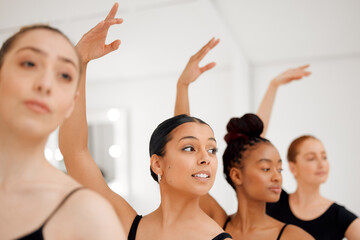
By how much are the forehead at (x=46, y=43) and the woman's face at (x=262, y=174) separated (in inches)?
27.9

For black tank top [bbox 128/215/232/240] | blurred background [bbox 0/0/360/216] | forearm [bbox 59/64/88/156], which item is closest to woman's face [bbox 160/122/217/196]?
black tank top [bbox 128/215/232/240]

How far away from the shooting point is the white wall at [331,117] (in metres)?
3.13

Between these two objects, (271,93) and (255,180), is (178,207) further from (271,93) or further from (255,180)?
(271,93)

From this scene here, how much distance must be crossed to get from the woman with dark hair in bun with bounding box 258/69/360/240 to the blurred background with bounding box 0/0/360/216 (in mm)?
956

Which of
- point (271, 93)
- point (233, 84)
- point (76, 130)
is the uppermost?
point (233, 84)

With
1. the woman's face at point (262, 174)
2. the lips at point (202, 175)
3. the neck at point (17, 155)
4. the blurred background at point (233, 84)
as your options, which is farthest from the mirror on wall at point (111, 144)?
the neck at point (17, 155)

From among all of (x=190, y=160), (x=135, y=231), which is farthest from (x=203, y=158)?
(x=135, y=231)

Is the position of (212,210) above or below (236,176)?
below

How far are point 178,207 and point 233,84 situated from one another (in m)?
2.22

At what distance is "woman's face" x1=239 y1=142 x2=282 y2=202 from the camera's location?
1.06 metres

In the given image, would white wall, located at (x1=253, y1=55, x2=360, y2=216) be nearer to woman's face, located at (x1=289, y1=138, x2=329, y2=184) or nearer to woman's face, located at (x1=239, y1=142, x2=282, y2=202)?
woman's face, located at (x1=289, y1=138, x2=329, y2=184)

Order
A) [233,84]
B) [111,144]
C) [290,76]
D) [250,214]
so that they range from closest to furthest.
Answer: [250,214] < [290,76] < [233,84] < [111,144]

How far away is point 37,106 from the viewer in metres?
0.50

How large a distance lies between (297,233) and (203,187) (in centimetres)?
38
